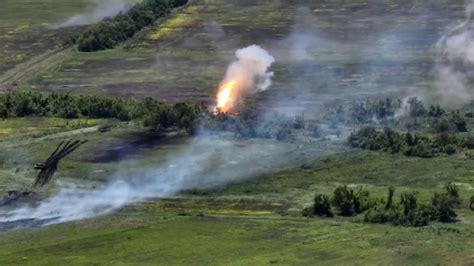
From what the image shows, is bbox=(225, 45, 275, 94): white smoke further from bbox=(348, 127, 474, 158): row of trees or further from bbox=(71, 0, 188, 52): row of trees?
bbox=(71, 0, 188, 52): row of trees

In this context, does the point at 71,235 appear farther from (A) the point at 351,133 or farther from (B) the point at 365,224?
(A) the point at 351,133

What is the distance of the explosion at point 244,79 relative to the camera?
127562 mm

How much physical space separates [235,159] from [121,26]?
8367 cm

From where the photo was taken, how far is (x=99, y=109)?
122875 mm

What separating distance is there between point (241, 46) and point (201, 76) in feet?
61.6

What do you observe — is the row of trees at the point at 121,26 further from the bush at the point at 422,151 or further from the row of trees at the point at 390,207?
the row of trees at the point at 390,207

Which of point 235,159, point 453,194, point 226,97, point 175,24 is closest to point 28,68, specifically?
point 175,24

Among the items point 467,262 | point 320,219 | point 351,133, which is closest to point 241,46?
point 351,133

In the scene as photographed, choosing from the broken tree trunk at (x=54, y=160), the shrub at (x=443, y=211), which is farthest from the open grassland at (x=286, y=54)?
the shrub at (x=443, y=211)

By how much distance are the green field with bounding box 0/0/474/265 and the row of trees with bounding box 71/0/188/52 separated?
8.03 ft

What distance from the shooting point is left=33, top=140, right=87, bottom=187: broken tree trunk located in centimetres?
9388

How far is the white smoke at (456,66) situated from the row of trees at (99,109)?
94.1ft

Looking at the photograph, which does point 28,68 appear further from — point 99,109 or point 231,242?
point 231,242

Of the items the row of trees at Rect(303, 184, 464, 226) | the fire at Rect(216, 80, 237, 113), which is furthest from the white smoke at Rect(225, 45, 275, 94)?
the row of trees at Rect(303, 184, 464, 226)
